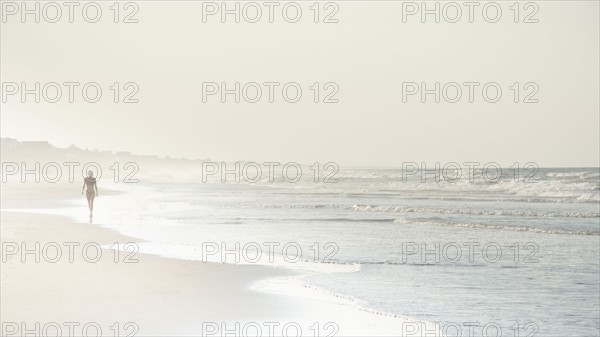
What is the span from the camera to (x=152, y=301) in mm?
12430

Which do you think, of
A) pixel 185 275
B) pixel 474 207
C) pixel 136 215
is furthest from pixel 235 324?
pixel 474 207

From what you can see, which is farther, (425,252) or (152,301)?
(425,252)

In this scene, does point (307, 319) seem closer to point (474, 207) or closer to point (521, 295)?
point (521, 295)

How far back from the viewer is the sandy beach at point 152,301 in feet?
35.1

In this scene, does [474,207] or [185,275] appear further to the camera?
[474,207]

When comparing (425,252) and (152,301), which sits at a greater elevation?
(425,252)

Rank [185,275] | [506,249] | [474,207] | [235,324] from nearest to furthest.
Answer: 1. [235,324]
2. [185,275]
3. [506,249]
4. [474,207]

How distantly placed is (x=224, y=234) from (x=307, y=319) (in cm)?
1343

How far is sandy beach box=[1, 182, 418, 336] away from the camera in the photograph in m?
10.7

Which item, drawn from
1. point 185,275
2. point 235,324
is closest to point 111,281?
point 185,275

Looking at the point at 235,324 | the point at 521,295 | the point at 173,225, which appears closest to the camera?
the point at 235,324

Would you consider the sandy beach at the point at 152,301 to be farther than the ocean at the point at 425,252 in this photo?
No

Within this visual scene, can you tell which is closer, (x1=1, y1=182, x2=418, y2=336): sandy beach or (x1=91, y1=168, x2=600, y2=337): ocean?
(x1=1, y1=182, x2=418, y2=336): sandy beach

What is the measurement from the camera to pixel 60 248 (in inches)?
737
